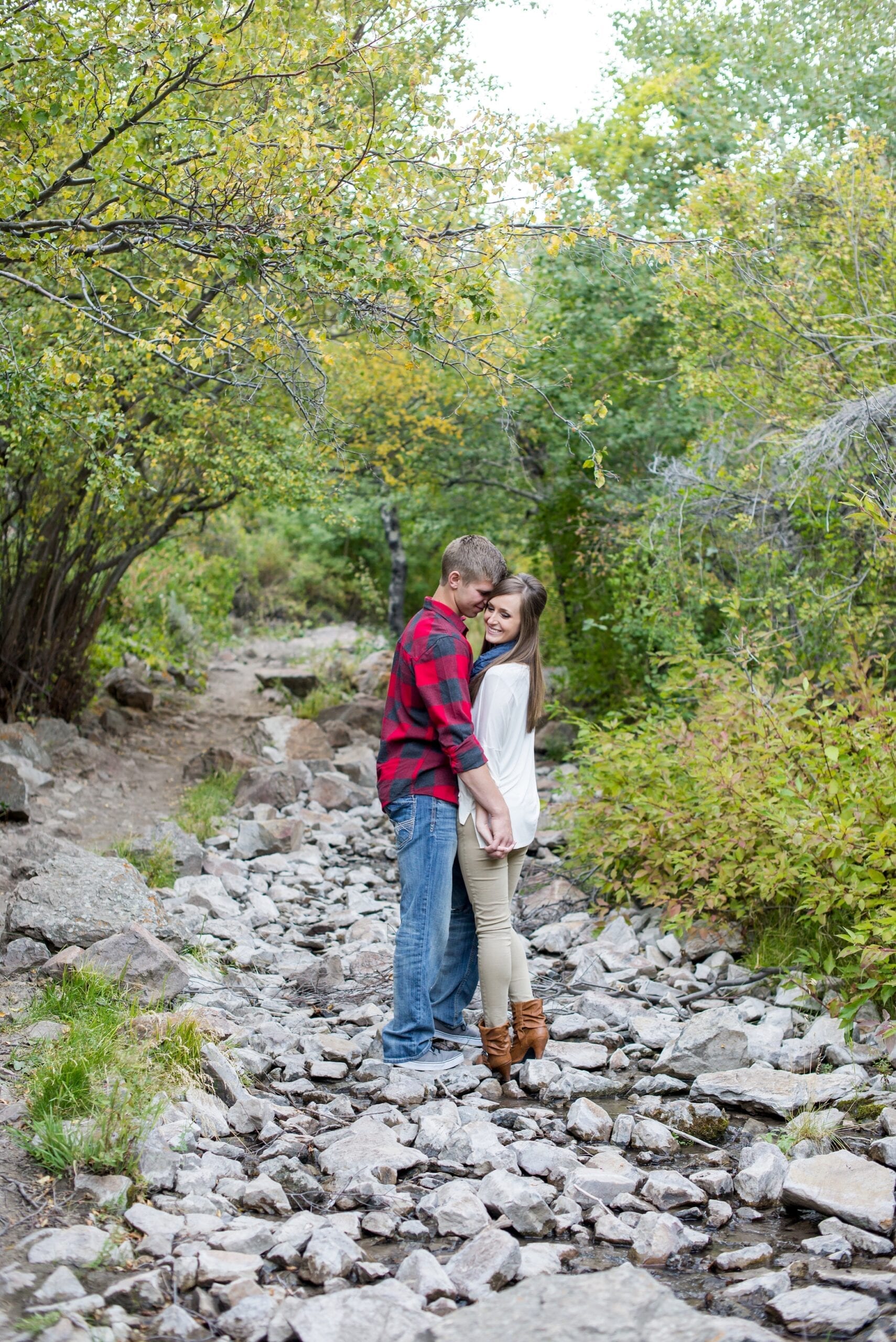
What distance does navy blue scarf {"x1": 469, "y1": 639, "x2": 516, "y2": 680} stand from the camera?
166 inches

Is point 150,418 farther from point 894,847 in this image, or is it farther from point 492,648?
point 894,847

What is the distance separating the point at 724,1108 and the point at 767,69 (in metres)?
14.6

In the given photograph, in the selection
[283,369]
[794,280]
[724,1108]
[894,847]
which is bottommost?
[724,1108]

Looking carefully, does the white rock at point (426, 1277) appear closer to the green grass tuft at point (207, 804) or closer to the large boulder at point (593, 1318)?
the large boulder at point (593, 1318)

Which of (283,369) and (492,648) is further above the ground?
(283,369)

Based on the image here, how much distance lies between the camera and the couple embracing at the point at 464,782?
4039 mm

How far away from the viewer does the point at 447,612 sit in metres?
4.16

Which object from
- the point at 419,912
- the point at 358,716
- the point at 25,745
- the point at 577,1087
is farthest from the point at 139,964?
the point at 358,716

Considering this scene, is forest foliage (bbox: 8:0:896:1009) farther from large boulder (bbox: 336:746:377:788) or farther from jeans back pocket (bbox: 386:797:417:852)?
large boulder (bbox: 336:746:377:788)

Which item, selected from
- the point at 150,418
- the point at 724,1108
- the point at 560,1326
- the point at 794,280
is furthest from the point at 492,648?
the point at 150,418

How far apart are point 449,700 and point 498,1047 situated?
132 cm

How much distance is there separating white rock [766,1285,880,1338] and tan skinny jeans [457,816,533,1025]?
1.63 meters

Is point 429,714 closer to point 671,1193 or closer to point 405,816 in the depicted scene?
point 405,816

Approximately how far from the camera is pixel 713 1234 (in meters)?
3.17
